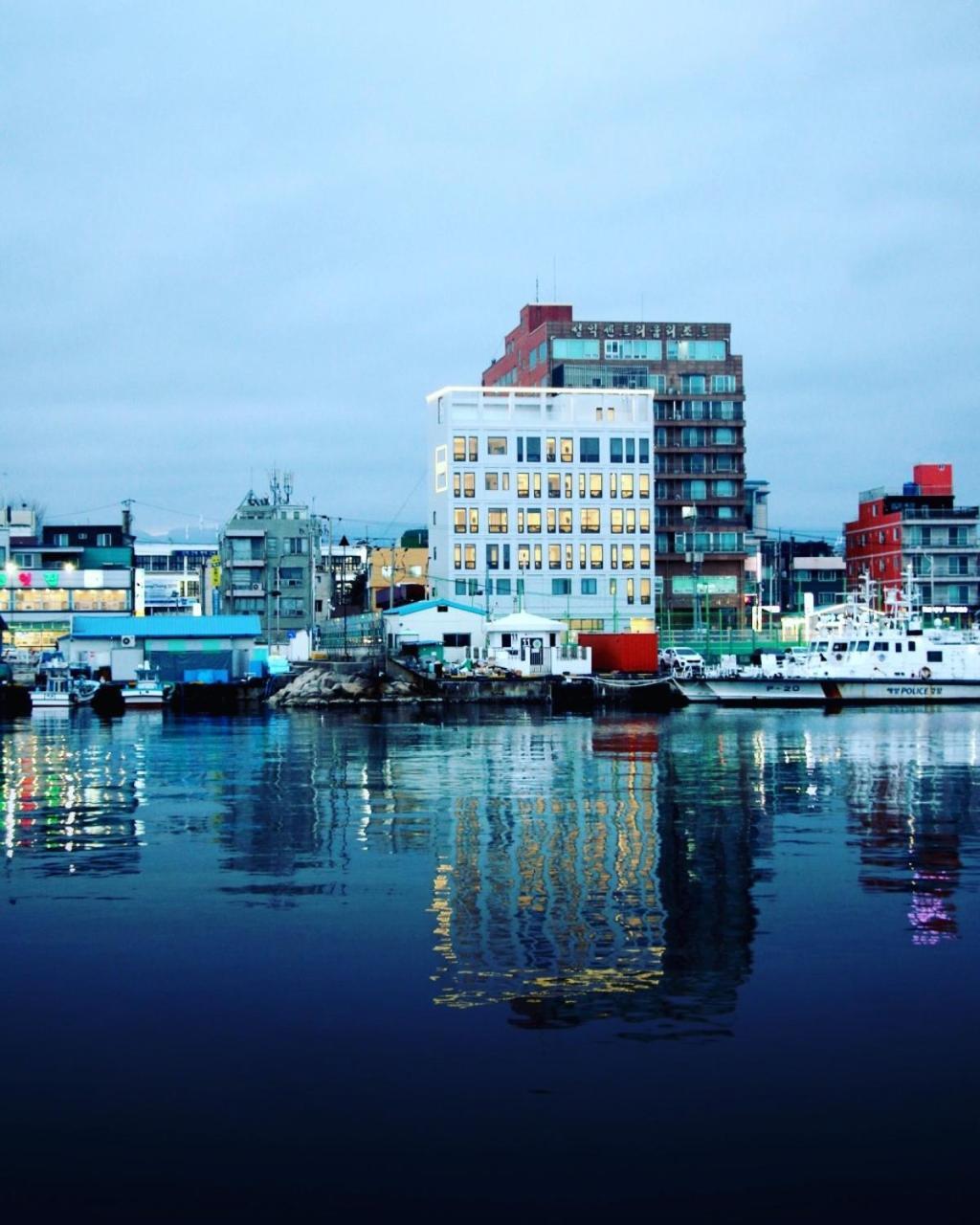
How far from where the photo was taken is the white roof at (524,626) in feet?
379

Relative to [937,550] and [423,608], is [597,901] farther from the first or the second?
[937,550]

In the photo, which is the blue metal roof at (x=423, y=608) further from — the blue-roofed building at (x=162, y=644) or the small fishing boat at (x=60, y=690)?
the small fishing boat at (x=60, y=690)

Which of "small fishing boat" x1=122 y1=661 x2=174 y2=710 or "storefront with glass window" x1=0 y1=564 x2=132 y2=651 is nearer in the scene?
"small fishing boat" x1=122 y1=661 x2=174 y2=710

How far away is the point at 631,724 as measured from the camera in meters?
80.6

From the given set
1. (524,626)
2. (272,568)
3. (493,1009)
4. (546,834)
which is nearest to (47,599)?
(272,568)

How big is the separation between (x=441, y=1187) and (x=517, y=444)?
124808 millimetres

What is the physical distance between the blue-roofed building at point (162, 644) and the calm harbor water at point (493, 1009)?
85.0 meters

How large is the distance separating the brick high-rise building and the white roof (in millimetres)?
31133

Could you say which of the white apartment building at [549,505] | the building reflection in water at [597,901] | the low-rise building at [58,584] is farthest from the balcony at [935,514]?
the building reflection in water at [597,901]

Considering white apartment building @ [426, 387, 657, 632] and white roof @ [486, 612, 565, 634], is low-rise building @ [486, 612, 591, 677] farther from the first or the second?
white apartment building @ [426, 387, 657, 632]

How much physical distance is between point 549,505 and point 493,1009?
393ft

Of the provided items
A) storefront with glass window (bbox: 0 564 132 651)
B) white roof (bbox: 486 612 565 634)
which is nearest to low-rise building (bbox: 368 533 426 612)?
white roof (bbox: 486 612 565 634)

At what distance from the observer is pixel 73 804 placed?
39.1 meters

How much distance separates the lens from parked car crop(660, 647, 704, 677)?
11031 centimetres
